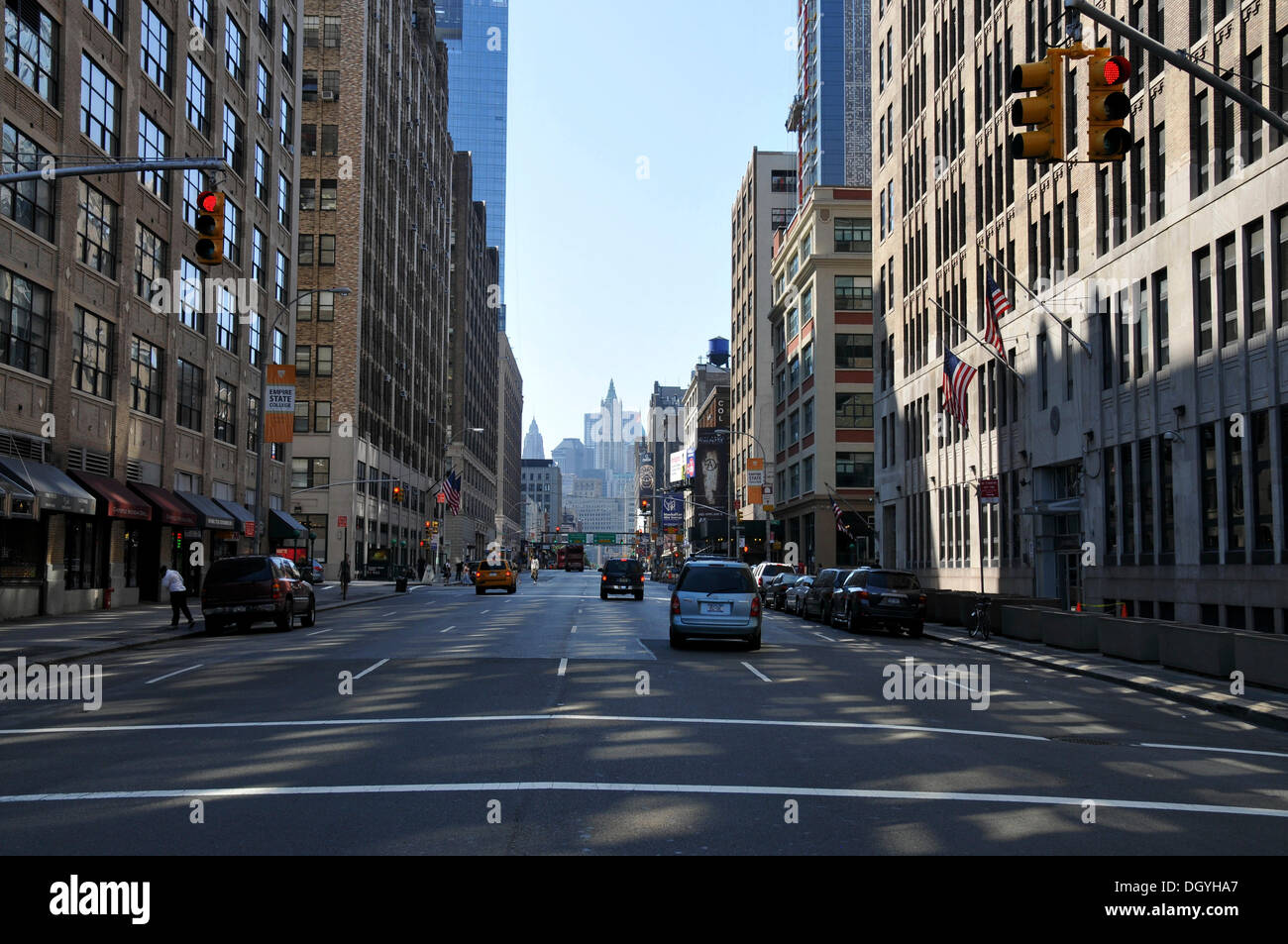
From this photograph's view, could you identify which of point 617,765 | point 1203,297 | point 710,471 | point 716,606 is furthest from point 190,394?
point 710,471

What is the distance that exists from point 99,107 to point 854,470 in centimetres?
5171

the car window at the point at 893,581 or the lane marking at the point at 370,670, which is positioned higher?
the car window at the point at 893,581

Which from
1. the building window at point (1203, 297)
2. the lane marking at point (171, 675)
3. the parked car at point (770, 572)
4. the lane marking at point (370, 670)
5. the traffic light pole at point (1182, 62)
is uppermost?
the building window at point (1203, 297)

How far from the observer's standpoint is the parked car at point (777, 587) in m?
45.1

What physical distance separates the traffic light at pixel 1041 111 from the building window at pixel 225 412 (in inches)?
1572

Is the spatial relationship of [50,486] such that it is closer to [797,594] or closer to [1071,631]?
[797,594]

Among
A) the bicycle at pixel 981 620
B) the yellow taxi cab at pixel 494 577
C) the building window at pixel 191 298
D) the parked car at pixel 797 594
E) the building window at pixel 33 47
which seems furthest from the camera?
the yellow taxi cab at pixel 494 577

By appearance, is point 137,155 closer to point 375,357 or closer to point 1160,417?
point 1160,417

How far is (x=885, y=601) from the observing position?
2952 cm

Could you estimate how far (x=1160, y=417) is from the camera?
101ft

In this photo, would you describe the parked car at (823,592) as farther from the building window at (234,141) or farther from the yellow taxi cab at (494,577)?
the building window at (234,141)

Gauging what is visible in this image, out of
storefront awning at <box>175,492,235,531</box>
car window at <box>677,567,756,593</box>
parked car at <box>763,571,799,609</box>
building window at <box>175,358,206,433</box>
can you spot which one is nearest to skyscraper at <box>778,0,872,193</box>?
parked car at <box>763,571,799,609</box>

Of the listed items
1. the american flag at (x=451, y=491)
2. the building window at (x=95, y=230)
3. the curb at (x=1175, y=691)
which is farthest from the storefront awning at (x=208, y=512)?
the curb at (x=1175, y=691)
